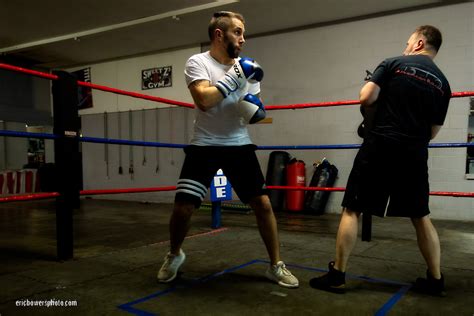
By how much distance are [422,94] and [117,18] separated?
484 centimetres

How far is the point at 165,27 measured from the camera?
18.2 feet

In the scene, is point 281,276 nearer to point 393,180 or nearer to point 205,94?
point 393,180

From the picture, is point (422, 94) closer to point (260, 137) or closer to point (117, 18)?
point (260, 137)

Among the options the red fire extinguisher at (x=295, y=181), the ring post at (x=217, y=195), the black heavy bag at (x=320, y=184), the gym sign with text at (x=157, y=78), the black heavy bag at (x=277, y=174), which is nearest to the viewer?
the ring post at (x=217, y=195)

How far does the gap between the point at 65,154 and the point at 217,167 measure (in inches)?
36.5

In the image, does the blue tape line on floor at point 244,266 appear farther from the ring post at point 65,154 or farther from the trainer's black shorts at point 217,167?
the ring post at point 65,154

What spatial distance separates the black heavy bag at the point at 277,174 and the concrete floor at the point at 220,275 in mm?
2024

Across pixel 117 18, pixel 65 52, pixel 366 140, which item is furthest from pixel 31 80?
pixel 366 140

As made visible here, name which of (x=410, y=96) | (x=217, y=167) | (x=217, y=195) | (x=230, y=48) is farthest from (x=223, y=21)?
(x=217, y=195)

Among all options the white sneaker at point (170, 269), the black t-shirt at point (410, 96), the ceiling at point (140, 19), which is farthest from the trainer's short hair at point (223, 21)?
the ceiling at point (140, 19)

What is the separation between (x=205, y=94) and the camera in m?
1.51

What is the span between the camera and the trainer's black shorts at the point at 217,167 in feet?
5.45

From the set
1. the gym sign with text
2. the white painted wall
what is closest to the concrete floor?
the white painted wall

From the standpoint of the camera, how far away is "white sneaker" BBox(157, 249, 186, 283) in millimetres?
1667
